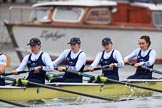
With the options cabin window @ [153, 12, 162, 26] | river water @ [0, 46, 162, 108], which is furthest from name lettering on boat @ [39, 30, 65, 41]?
river water @ [0, 46, 162, 108]

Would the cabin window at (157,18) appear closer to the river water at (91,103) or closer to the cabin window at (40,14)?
the cabin window at (40,14)

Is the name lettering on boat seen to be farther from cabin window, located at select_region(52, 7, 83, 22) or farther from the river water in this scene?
the river water

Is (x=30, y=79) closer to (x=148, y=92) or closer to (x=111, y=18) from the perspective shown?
(x=148, y=92)

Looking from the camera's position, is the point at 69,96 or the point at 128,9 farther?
the point at 128,9

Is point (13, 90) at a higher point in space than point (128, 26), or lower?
lower

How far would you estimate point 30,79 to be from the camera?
14.4 metres

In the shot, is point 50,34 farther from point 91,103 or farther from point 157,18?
point 91,103

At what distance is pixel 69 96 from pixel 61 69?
2.10 ft

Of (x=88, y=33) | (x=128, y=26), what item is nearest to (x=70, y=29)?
(x=88, y=33)

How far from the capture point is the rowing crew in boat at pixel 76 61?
46.8 ft

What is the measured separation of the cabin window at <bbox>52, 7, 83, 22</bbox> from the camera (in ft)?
80.9

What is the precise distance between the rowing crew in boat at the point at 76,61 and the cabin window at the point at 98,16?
8.82 metres

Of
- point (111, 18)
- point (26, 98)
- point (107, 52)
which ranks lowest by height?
point (26, 98)

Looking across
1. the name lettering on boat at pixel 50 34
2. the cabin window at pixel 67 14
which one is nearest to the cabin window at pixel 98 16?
the cabin window at pixel 67 14
